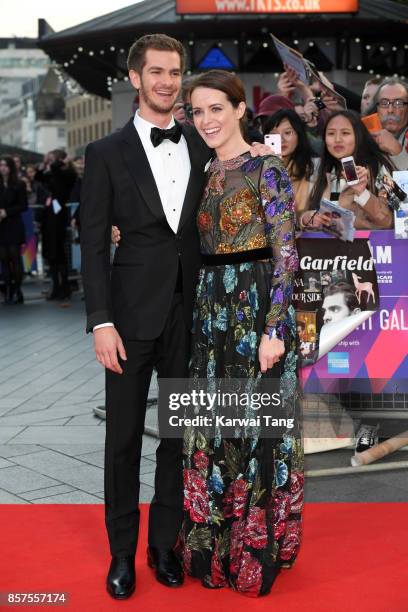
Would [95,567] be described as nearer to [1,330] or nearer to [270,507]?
[270,507]

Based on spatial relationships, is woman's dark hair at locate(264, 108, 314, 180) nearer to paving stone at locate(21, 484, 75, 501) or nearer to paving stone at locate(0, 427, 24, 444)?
paving stone at locate(21, 484, 75, 501)

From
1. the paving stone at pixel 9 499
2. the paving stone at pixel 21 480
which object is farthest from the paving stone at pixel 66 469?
the paving stone at pixel 9 499

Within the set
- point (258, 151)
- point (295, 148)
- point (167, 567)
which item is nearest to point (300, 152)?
point (295, 148)

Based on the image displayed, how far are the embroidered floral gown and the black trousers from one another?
0.26 feet

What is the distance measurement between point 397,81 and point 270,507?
3.26 metres

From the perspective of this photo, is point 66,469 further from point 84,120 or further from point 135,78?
point 84,120

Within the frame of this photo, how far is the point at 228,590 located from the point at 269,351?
945mm

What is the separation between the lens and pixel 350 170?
5.40 metres

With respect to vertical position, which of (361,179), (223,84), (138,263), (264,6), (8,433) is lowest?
(8,433)

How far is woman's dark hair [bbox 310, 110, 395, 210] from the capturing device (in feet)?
18.2

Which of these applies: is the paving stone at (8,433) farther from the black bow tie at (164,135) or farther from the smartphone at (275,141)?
the black bow tie at (164,135)

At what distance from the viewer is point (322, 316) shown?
550 centimetres

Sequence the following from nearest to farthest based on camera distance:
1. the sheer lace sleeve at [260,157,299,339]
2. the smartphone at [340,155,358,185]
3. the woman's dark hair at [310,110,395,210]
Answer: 1. the sheer lace sleeve at [260,157,299,339]
2. the smartphone at [340,155,358,185]
3. the woman's dark hair at [310,110,395,210]

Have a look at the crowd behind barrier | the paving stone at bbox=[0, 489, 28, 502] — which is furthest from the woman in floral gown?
the paving stone at bbox=[0, 489, 28, 502]
